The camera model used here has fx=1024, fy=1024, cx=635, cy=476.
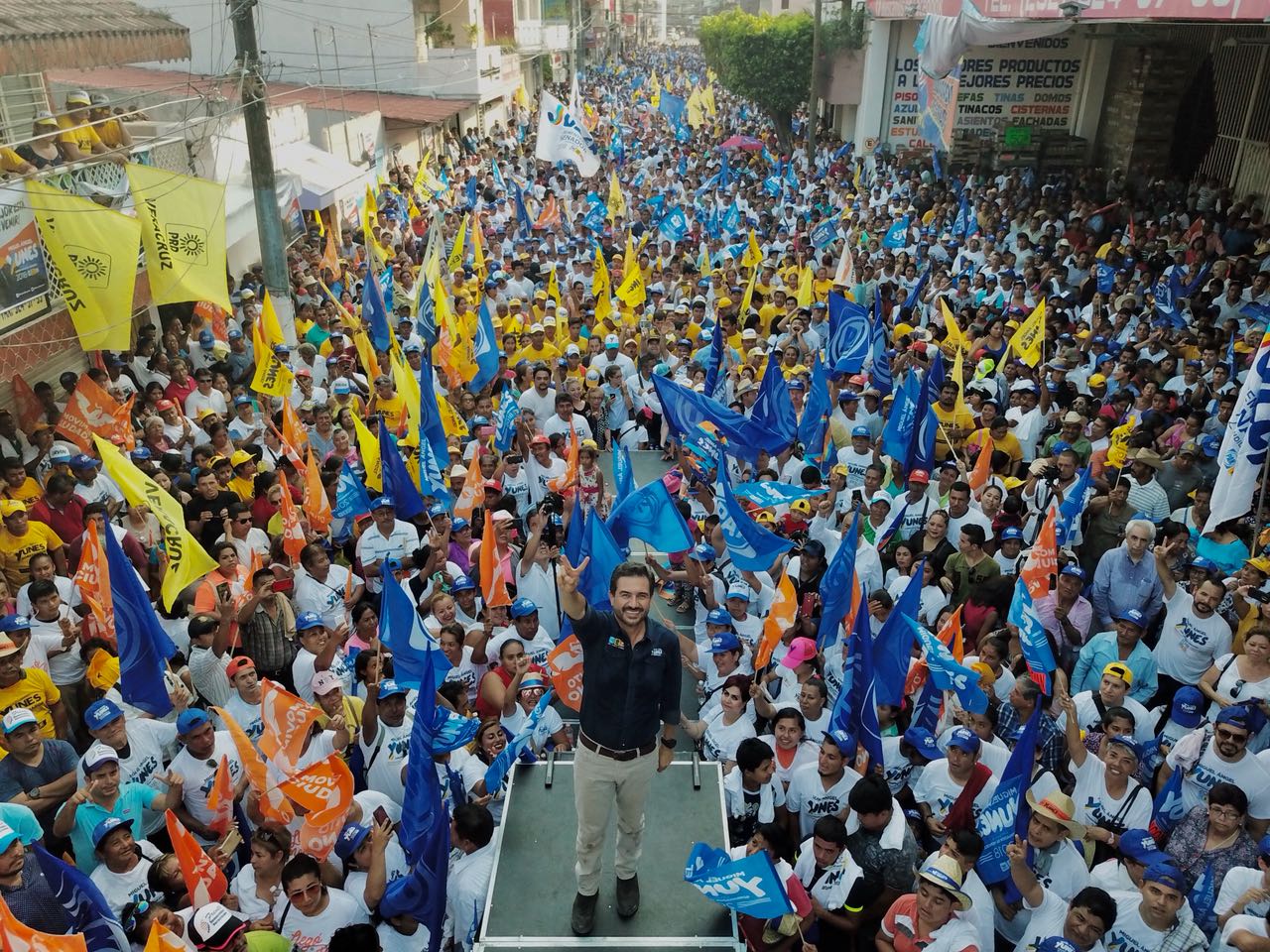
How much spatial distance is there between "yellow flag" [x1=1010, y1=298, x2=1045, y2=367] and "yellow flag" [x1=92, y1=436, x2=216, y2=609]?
802cm

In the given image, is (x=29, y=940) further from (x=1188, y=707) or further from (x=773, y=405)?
(x=773, y=405)

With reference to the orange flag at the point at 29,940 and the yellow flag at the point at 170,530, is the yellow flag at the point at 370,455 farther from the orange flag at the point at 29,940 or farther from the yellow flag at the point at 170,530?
the orange flag at the point at 29,940

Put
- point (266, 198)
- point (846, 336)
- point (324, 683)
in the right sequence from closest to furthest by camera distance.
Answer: point (324, 683) → point (846, 336) → point (266, 198)

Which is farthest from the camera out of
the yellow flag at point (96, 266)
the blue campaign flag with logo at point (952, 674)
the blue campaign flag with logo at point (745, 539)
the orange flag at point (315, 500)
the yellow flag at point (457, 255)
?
the yellow flag at point (457, 255)

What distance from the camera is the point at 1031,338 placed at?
1051 cm

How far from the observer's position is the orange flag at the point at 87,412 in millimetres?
8312

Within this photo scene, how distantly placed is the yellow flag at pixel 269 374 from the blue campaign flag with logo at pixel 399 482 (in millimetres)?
2486

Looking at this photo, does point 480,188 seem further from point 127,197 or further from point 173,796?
point 173,796

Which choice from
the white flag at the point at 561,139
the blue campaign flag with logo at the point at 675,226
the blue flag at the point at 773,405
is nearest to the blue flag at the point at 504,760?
the blue flag at the point at 773,405

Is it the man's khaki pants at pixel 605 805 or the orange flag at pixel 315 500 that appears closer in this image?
the man's khaki pants at pixel 605 805

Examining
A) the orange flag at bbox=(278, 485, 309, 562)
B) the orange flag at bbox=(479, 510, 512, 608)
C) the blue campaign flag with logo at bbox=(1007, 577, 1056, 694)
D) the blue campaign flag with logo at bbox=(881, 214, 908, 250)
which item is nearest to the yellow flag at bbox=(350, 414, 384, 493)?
the orange flag at bbox=(278, 485, 309, 562)

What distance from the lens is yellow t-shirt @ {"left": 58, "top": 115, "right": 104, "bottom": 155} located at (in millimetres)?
10875

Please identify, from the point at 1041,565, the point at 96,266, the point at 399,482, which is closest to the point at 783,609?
the point at 1041,565

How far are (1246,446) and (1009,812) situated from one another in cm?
283
